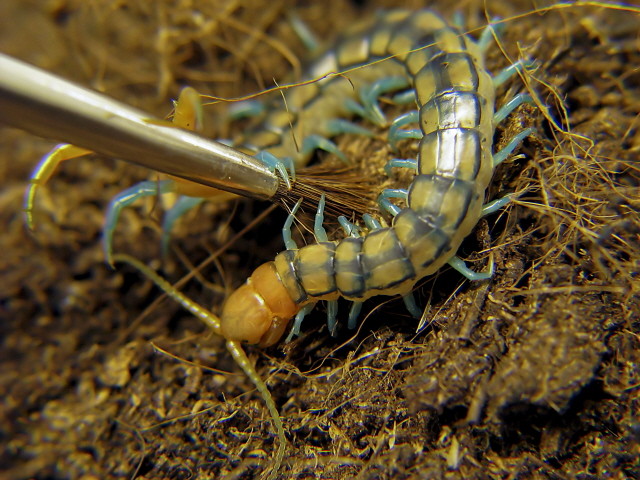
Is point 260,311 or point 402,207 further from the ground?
point 402,207

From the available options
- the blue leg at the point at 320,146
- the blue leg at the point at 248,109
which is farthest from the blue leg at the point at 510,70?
the blue leg at the point at 248,109

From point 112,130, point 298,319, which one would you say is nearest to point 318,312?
point 298,319

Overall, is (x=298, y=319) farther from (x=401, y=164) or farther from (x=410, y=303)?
(x=401, y=164)

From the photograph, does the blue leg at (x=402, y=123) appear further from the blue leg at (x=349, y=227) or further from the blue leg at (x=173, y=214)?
the blue leg at (x=173, y=214)

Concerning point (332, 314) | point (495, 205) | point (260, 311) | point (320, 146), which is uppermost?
point (320, 146)

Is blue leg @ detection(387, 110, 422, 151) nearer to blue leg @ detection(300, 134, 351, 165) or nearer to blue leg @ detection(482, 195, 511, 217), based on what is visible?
blue leg @ detection(300, 134, 351, 165)

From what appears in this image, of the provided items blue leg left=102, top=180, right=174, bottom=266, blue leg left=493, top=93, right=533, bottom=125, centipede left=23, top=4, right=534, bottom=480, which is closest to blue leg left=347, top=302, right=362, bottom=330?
centipede left=23, top=4, right=534, bottom=480

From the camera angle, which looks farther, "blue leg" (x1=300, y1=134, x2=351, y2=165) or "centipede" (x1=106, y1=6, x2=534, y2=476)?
"blue leg" (x1=300, y1=134, x2=351, y2=165)
